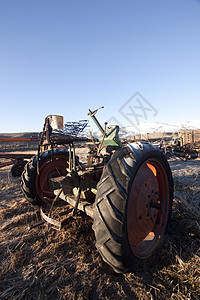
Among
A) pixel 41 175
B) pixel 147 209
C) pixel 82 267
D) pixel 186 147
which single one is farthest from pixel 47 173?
pixel 186 147

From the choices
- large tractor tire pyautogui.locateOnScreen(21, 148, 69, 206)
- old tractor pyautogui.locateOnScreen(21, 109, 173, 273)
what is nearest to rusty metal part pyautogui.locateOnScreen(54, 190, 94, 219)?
old tractor pyautogui.locateOnScreen(21, 109, 173, 273)

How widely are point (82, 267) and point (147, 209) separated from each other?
1.02 meters

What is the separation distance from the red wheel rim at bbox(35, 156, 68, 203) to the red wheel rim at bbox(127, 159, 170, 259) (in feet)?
5.87

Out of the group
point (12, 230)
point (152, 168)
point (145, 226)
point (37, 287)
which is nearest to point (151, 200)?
point (145, 226)

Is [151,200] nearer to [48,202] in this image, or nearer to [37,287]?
[37,287]

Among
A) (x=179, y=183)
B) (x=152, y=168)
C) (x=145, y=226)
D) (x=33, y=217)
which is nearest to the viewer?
(x=145, y=226)

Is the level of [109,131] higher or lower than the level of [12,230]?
higher

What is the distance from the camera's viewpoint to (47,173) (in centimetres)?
321

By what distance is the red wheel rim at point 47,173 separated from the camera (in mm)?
3084

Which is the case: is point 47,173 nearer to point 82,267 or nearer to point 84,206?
point 84,206

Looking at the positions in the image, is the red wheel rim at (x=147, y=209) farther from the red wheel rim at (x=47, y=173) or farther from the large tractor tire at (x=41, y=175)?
the red wheel rim at (x=47, y=173)

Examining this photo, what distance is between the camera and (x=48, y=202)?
321 cm

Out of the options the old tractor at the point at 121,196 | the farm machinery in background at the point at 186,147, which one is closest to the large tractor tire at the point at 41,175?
the old tractor at the point at 121,196

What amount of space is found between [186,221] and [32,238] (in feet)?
8.32
